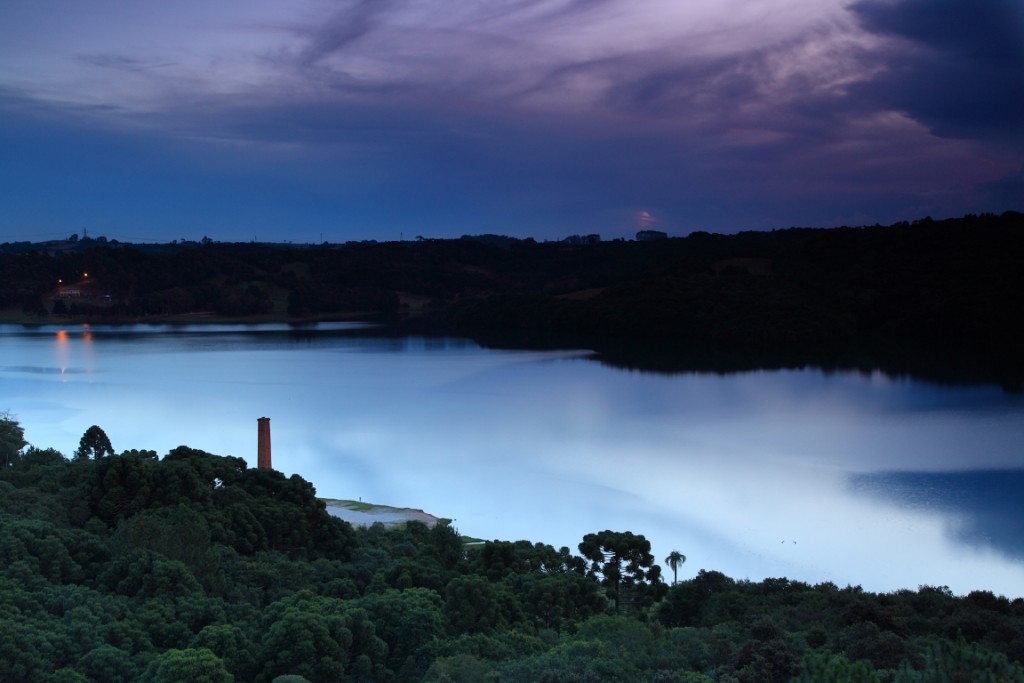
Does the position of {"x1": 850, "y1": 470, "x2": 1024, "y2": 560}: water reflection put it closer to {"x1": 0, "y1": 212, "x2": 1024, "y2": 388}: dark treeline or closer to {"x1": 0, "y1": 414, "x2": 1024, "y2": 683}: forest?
{"x1": 0, "y1": 414, "x2": 1024, "y2": 683}: forest

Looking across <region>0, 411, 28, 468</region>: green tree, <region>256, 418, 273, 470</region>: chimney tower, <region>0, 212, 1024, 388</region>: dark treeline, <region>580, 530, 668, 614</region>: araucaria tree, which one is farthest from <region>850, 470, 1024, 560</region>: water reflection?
<region>0, 212, 1024, 388</region>: dark treeline

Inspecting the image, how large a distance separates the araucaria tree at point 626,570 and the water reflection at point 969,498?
622 centimetres

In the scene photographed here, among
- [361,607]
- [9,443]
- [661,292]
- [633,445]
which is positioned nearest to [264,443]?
[9,443]

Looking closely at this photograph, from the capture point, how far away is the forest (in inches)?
272

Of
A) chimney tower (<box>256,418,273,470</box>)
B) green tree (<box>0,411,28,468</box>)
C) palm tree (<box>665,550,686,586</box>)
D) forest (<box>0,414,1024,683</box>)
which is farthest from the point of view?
chimney tower (<box>256,418,273,470</box>)

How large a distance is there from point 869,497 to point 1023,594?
15.0 feet

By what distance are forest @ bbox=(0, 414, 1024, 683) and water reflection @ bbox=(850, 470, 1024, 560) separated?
178 inches

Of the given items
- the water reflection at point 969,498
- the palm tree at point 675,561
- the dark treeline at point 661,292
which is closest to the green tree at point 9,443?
the palm tree at point 675,561

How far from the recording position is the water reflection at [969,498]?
14.9m

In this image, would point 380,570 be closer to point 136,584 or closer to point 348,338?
point 136,584

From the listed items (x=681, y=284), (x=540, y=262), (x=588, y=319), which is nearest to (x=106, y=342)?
(x=588, y=319)

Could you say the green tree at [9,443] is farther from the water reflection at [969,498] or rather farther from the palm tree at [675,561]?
the water reflection at [969,498]

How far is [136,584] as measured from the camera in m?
8.81

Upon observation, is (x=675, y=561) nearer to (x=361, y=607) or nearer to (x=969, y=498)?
(x=361, y=607)
